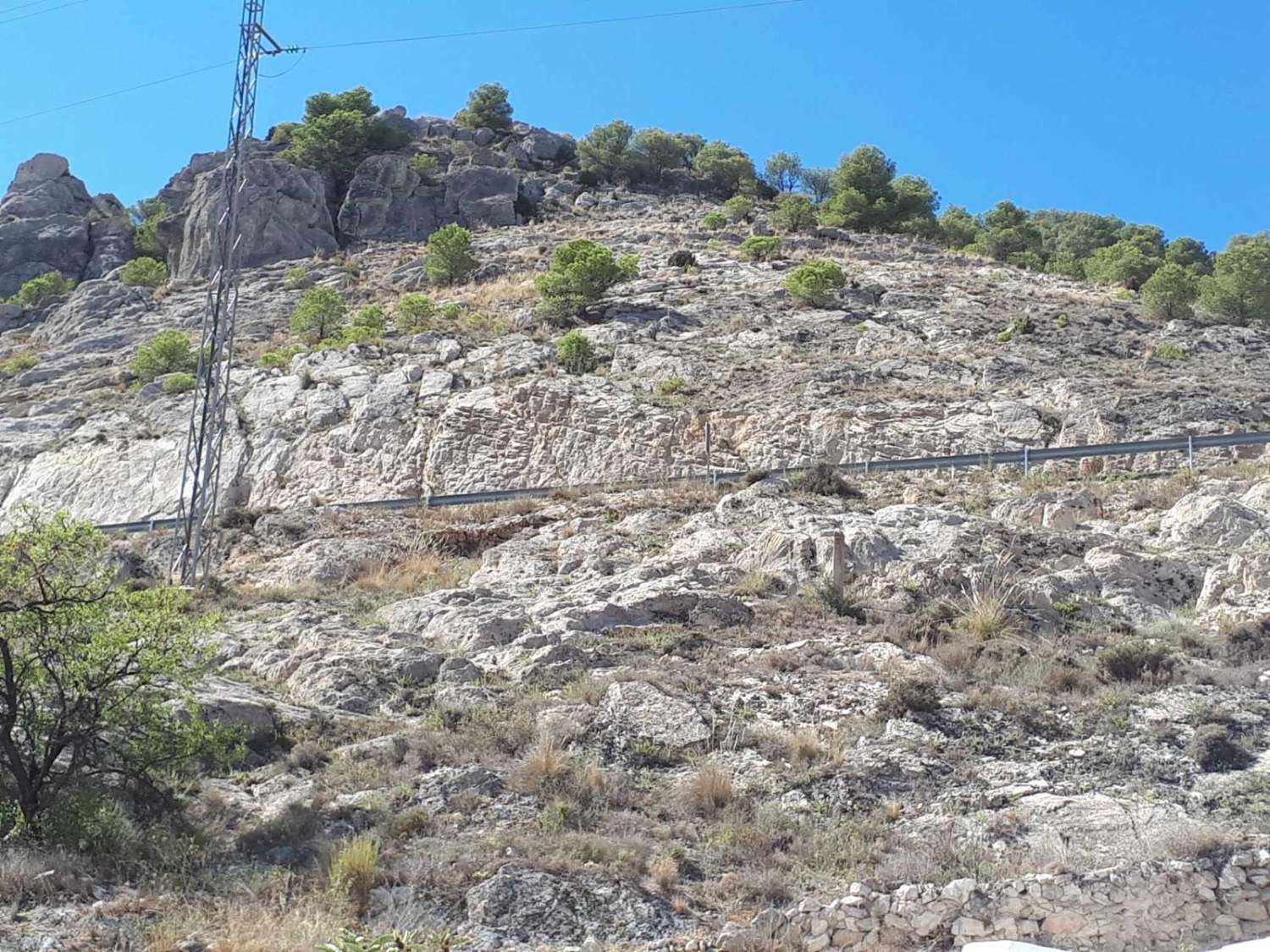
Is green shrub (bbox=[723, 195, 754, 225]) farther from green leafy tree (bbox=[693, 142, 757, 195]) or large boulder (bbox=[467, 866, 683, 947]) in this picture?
large boulder (bbox=[467, 866, 683, 947])

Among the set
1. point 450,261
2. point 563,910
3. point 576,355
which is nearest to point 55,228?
point 450,261

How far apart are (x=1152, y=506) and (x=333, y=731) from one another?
43.4 ft

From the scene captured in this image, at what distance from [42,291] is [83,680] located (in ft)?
154

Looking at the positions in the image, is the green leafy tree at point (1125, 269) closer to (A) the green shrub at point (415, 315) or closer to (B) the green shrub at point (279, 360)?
(A) the green shrub at point (415, 315)

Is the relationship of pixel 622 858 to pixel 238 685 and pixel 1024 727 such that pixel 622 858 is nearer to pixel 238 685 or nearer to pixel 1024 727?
pixel 1024 727

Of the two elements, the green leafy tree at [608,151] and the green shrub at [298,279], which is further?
the green leafy tree at [608,151]

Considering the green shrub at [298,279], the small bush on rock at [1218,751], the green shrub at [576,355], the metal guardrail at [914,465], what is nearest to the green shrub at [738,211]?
the green shrub at [298,279]

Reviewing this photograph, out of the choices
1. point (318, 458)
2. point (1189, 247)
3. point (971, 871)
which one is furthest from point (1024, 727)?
point (1189, 247)

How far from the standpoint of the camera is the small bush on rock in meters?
10.6

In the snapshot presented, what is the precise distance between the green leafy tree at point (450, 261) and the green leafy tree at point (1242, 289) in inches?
993

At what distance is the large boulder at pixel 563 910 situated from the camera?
27.0ft

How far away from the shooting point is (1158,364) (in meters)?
28.8

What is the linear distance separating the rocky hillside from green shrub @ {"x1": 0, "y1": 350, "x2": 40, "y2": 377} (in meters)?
3.21

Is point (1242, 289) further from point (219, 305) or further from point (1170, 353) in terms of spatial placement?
point (219, 305)
